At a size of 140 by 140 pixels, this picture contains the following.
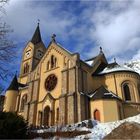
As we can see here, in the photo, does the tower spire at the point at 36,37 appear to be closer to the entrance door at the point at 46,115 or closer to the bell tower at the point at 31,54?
the bell tower at the point at 31,54

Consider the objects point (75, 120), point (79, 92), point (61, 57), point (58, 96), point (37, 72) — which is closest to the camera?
point (75, 120)

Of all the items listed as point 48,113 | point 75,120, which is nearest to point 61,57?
point 48,113

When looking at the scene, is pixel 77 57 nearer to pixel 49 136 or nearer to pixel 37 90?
pixel 37 90

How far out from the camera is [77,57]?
36688 millimetres

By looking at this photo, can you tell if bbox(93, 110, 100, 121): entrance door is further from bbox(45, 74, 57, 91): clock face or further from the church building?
bbox(45, 74, 57, 91): clock face

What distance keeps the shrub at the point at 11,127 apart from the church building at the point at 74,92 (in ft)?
44.9

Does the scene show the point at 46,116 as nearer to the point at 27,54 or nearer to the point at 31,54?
the point at 31,54

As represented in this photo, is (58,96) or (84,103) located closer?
(84,103)

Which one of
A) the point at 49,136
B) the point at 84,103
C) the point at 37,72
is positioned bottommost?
the point at 49,136

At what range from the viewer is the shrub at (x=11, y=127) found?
17.1 m

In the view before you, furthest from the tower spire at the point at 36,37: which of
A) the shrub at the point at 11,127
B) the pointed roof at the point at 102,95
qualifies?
the shrub at the point at 11,127

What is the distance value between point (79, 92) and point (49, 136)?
12164mm

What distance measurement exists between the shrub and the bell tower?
130 ft

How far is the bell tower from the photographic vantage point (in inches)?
2336
